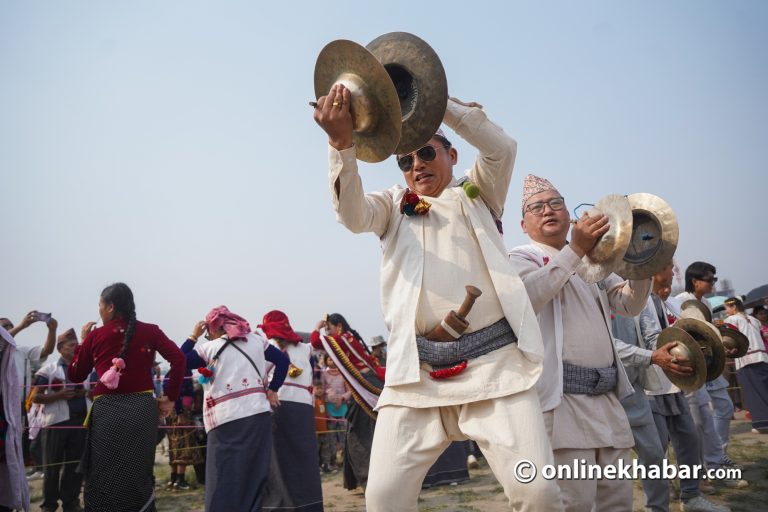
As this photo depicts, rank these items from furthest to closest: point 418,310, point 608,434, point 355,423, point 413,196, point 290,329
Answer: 1. point 355,423
2. point 290,329
3. point 608,434
4. point 413,196
5. point 418,310

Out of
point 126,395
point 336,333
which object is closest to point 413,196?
point 126,395

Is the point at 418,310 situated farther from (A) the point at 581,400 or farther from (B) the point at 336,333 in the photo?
(B) the point at 336,333

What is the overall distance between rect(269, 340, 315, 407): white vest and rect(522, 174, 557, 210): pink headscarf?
4.29 m

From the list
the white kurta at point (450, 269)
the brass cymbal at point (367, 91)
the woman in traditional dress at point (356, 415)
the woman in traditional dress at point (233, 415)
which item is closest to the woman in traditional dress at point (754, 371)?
the woman in traditional dress at point (356, 415)

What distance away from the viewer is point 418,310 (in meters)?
2.90

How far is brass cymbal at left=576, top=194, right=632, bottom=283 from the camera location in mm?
3377

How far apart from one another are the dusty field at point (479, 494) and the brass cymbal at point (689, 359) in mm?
2514

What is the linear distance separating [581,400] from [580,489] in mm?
488

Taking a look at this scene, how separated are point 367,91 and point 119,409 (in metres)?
4.42

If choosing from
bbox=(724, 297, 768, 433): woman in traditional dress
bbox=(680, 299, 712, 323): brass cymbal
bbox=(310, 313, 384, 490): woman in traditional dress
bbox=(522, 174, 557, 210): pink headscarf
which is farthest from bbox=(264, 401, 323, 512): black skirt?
bbox=(724, 297, 768, 433): woman in traditional dress

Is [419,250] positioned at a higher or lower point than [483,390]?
higher

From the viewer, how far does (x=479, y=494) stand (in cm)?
779

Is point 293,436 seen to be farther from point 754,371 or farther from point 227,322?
point 754,371

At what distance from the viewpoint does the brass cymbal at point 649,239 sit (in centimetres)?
369
